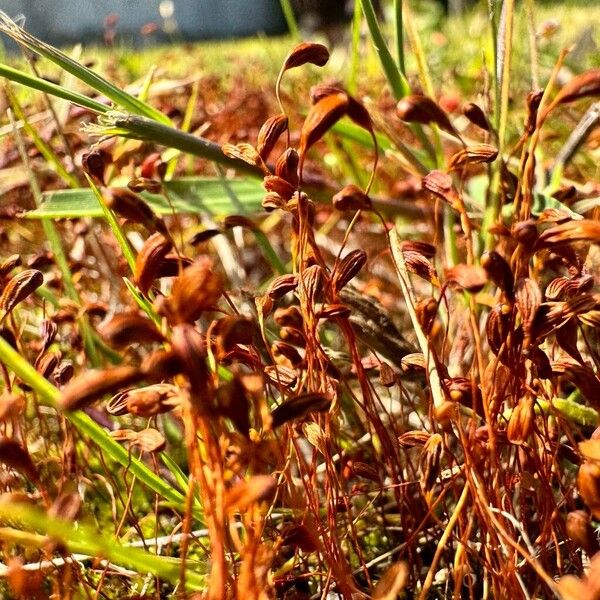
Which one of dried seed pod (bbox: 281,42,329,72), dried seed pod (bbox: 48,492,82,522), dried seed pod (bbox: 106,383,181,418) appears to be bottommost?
dried seed pod (bbox: 48,492,82,522)

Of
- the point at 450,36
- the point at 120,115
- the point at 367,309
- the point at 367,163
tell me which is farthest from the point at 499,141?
the point at 450,36

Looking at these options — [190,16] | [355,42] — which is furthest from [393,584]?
[190,16]

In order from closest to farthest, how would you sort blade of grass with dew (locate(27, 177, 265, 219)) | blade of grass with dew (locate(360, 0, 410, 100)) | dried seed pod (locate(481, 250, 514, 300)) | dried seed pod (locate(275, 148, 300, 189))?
dried seed pod (locate(481, 250, 514, 300))
dried seed pod (locate(275, 148, 300, 189))
blade of grass with dew (locate(360, 0, 410, 100))
blade of grass with dew (locate(27, 177, 265, 219))

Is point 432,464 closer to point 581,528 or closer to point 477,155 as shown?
point 581,528

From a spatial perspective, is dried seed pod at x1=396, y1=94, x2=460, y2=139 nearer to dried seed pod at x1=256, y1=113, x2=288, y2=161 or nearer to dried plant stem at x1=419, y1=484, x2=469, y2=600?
dried seed pod at x1=256, y1=113, x2=288, y2=161

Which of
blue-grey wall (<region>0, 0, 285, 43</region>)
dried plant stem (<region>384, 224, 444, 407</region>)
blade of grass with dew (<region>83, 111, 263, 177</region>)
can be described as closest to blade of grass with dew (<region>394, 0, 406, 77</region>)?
blade of grass with dew (<region>83, 111, 263, 177</region>)

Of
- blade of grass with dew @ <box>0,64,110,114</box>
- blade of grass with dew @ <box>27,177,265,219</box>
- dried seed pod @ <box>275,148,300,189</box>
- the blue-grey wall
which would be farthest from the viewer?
the blue-grey wall

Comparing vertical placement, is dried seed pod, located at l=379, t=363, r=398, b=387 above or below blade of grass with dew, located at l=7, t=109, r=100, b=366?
below
